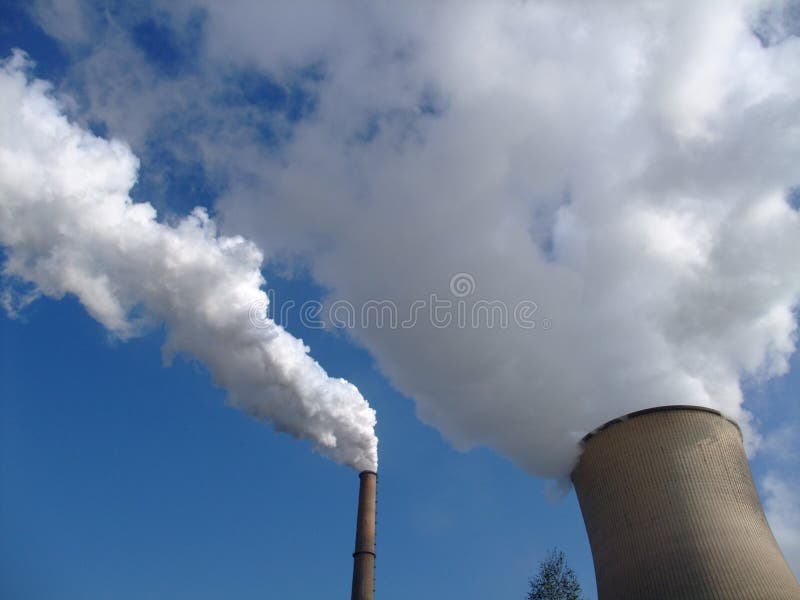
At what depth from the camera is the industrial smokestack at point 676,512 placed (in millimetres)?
18969

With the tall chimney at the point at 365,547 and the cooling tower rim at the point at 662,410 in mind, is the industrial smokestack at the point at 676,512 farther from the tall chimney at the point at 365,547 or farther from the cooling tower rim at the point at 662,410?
the tall chimney at the point at 365,547

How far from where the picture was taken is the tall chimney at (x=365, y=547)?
24250mm

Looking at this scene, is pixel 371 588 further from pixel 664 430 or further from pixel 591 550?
pixel 664 430

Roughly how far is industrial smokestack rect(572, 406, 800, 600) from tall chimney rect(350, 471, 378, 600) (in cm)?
812

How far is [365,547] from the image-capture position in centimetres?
2517

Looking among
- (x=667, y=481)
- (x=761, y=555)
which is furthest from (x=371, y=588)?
(x=761, y=555)

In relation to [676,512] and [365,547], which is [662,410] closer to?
[676,512]

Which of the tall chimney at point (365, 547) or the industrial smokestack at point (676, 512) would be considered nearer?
the industrial smokestack at point (676, 512)

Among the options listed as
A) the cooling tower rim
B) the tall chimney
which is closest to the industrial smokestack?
the cooling tower rim

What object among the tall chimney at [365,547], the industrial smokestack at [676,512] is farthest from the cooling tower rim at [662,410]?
the tall chimney at [365,547]

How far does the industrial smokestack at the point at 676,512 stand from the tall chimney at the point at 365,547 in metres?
8.12

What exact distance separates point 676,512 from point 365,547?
37.1 feet

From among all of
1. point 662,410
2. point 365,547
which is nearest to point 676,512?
point 662,410

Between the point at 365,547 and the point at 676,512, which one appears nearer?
the point at 676,512
